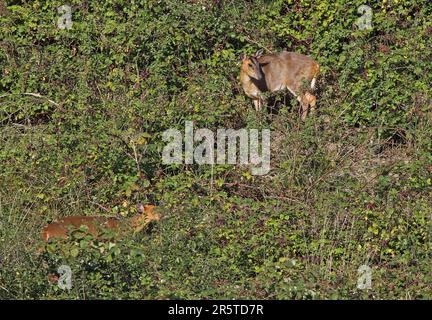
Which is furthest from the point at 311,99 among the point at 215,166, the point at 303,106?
the point at 215,166

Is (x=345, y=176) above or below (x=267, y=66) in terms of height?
below

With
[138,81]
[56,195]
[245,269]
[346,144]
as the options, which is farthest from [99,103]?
[245,269]

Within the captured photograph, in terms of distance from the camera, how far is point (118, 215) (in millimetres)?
10570

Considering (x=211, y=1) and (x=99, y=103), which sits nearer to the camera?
(x=99, y=103)

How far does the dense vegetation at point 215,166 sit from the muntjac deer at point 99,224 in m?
0.14

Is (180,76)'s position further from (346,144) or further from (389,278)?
(389,278)

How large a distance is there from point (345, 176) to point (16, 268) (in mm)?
3578

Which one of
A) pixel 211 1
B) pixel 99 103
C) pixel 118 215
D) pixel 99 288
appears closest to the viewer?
pixel 99 288
